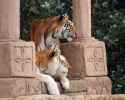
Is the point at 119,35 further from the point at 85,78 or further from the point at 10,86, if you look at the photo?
the point at 10,86

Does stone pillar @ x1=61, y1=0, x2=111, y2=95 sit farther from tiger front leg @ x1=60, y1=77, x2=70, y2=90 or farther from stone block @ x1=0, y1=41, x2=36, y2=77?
stone block @ x1=0, y1=41, x2=36, y2=77

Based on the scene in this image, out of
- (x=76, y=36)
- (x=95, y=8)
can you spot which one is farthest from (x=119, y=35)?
(x=76, y=36)

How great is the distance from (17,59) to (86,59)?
246cm

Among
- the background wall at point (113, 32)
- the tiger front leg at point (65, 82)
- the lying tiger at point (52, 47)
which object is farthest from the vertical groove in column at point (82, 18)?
the background wall at point (113, 32)

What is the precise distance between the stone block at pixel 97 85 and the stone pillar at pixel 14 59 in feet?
6.04

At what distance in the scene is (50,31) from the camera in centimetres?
1396

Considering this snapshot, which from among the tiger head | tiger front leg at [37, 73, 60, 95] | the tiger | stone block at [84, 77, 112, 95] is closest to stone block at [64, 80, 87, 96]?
stone block at [84, 77, 112, 95]

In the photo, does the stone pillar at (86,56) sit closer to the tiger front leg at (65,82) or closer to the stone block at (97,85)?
the stone block at (97,85)

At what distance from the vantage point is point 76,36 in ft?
48.0

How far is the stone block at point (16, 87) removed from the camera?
12.0m

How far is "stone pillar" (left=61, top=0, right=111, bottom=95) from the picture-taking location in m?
14.3

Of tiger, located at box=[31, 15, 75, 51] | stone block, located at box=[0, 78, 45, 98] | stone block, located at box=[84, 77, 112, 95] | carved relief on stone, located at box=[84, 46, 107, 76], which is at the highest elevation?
tiger, located at box=[31, 15, 75, 51]

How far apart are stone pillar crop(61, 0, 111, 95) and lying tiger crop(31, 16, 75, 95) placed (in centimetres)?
36

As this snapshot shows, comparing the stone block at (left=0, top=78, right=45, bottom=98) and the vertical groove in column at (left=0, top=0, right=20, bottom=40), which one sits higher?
the vertical groove in column at (left=0, top=0, right=20, bottom=40)
